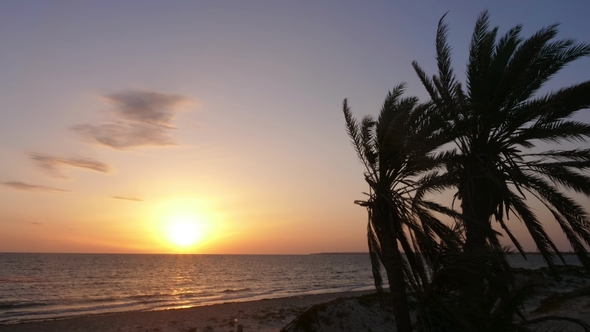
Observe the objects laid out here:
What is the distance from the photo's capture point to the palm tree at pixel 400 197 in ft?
38.5

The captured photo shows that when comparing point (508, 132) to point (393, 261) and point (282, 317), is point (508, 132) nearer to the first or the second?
point (393, 261)

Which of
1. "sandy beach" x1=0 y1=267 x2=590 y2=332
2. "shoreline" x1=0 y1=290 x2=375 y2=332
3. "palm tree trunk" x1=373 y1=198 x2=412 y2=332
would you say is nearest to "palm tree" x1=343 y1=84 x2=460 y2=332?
"palm tree trunk" x1=373 y1=198 x2=412 y2=332

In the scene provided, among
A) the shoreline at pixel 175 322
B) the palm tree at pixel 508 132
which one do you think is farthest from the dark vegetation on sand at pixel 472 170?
the shoreline at pixel 175 322

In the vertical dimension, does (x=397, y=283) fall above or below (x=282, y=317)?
above

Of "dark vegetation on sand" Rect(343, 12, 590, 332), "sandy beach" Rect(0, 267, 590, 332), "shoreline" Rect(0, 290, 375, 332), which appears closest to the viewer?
"dark vegetation on sand" Rect(343, 12, 590, 332)

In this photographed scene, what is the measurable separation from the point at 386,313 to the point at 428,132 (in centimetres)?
1208

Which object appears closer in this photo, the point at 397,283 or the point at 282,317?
the point at 397,283

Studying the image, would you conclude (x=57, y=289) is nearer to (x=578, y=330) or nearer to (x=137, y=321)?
(x=137, y=321)

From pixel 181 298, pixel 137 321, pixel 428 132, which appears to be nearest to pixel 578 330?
pixel 428 132

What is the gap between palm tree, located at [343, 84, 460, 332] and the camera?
38.5 ft

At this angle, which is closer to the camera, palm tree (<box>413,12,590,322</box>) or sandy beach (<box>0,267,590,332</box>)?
palm tree (<box>413,12,590,322</box>)

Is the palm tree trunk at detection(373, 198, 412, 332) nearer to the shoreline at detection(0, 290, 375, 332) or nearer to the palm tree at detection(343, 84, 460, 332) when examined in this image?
the palm tree at detection(343, 84, 460, 332)

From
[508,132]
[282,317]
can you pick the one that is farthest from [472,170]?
[282,317]

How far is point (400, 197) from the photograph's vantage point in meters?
12.3
